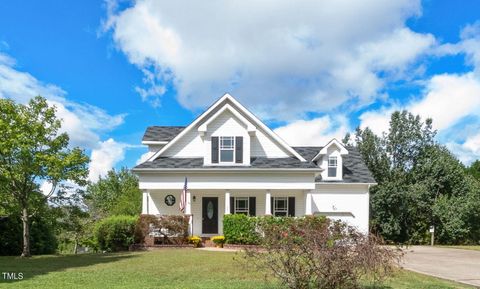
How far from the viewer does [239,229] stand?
21.1 m

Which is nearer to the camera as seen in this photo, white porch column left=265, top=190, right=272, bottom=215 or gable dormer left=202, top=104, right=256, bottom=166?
white porch column left=265, top=190, right=272, bottom=215

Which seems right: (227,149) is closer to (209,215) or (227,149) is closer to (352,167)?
(209,215)

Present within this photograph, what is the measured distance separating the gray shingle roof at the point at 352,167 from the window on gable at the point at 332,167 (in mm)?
682

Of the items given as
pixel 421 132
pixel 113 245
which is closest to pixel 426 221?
pixel 421 132

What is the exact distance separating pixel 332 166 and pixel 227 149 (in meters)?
7.64

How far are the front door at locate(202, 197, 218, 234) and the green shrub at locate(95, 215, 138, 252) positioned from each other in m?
5.06

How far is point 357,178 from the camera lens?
90.5ft

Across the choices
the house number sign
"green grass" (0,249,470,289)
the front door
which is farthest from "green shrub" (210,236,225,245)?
"green grass" (0,249,470,289)

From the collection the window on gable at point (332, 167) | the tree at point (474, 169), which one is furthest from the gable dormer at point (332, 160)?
the tree at point (474, 169)

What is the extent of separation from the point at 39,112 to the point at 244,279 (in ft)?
38.0

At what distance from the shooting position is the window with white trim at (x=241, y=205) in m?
25.3

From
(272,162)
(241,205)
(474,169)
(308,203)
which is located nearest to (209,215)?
(241,205)

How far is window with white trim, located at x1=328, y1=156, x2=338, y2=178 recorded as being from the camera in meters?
27.6

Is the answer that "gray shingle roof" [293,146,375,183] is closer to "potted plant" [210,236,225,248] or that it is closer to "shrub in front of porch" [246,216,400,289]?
"potted plant" [210,236,225,248]
